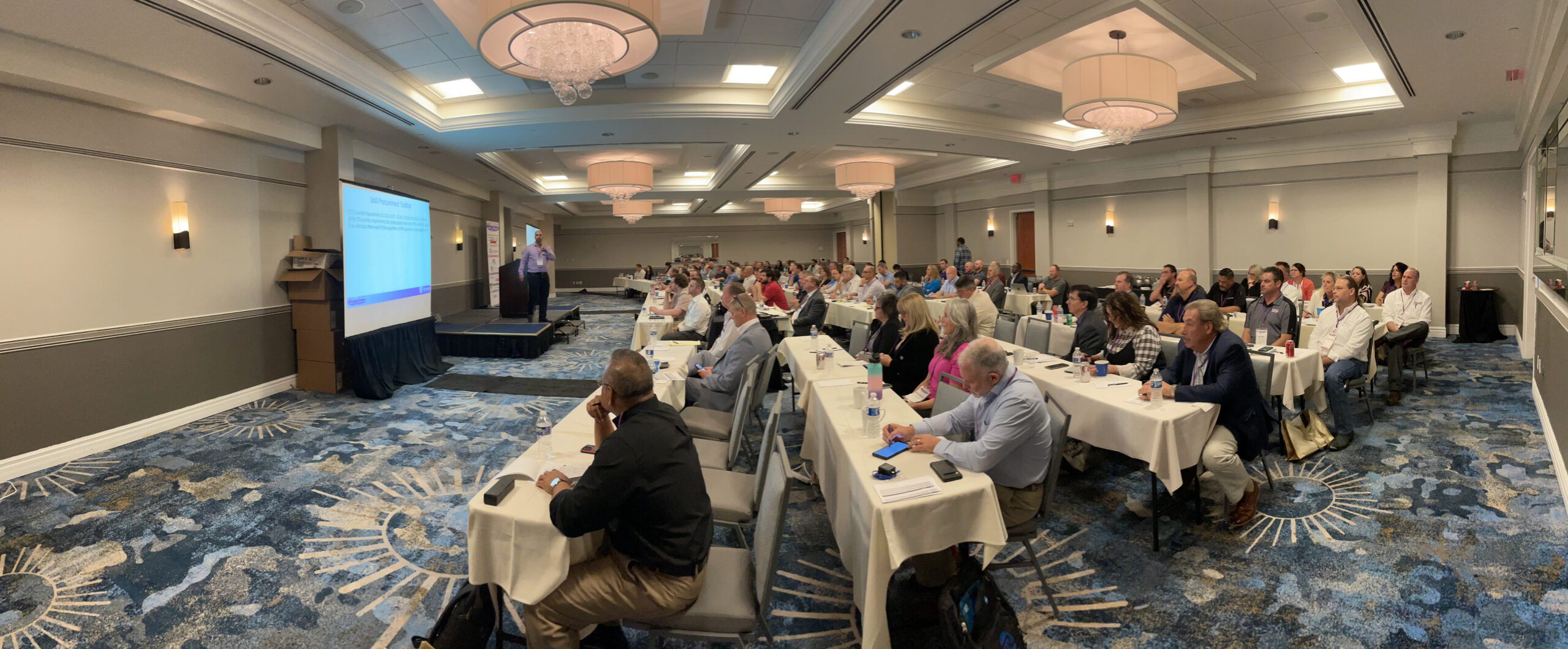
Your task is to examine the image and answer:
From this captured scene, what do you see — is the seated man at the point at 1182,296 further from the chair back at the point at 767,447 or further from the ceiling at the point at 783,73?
the chair back at the point at 767,447

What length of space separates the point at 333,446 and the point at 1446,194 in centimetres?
1400

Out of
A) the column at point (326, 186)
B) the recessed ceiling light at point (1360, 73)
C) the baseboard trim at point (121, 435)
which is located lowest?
the baseboard trim at point (121, 435)

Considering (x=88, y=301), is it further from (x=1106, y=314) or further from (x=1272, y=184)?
(x=1272, y=184)

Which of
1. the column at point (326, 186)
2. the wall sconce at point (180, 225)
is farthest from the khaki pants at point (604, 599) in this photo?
the column at point (326, 186)

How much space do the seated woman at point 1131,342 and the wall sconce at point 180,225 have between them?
8021mm

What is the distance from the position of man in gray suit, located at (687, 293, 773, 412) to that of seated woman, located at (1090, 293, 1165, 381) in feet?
7.66

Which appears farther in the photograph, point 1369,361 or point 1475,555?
point 1369,361

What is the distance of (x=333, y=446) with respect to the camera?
5.26 meters

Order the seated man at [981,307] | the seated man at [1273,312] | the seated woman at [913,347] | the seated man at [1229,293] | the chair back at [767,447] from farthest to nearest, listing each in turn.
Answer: the seated man at [1229,293] → the seated man at [981,307] → the seated man at [1273,312] → the seated woman at [913,347] → the chair back at [767,447]

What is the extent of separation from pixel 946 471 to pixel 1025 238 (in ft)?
50.0

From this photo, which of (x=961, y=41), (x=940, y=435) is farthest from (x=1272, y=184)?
(x=940, y=435)

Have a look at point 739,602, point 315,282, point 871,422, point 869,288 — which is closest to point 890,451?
point 871,422

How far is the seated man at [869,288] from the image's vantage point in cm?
Answer: 1045

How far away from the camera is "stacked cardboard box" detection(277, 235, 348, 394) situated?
716 cm
